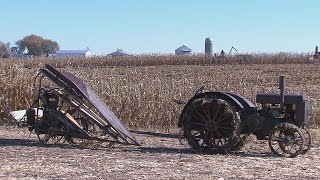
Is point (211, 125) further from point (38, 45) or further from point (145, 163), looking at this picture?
point (38, 45)

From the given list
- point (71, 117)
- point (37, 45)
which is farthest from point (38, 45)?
point (71, 117)

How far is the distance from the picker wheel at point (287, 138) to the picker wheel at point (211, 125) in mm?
614

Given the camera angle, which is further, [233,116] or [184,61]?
[184,61]

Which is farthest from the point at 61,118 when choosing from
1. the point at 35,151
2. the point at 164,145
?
the point at 164,145

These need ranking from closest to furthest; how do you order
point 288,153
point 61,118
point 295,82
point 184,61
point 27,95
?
point 288,153 < point 61,118 < point 27,95 < point 295,82 < point 184,61

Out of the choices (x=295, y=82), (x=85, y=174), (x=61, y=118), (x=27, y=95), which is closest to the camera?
(x=85, y=174)

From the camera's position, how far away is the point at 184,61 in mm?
51312

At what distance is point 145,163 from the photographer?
898cm

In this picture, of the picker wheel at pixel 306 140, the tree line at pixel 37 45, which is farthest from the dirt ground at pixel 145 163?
the tree line at pixel 37 45

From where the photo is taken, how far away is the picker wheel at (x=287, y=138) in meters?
9.91

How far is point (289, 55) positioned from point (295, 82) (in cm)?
2364

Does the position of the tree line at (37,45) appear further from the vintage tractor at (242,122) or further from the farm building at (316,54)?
the vintage tractor at (242,122)

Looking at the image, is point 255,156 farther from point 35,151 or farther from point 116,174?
point 35,151

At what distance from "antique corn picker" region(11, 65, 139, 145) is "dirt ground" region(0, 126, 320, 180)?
235mm
